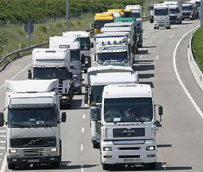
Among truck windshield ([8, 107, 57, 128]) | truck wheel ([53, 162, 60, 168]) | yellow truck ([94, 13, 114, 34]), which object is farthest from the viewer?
yellow truck ([94, 13, 114, 34])

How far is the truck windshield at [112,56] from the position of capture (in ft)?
183

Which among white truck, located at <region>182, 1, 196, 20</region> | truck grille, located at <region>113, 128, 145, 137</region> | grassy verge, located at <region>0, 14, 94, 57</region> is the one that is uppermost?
truck grille, located at <region>113, 128, 145, 137</region>

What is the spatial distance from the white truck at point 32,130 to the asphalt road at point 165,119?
3.60ft

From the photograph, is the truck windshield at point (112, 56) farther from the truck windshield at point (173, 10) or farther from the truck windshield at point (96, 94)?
the truck windshield at point (173, 10)

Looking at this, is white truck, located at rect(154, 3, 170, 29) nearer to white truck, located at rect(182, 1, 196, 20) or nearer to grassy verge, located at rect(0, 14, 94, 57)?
grassy verge, located at rect(0, 14, 94, 57)

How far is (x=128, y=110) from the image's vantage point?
92.8 ft

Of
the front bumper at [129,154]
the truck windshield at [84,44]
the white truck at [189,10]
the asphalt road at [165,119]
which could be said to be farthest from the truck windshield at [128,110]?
the white truck at [189,10]

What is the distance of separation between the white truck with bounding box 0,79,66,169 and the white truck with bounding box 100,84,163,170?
1.91 metres

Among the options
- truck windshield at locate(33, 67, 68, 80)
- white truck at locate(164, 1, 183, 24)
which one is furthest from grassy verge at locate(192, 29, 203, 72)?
white truck at locate(164, 1, 183, 24)

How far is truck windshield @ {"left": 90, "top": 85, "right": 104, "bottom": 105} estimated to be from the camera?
116ft

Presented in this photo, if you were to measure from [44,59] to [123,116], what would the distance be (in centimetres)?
1890

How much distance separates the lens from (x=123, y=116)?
1110 inches

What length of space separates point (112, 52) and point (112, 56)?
280mm

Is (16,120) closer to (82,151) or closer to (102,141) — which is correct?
(102,141)
